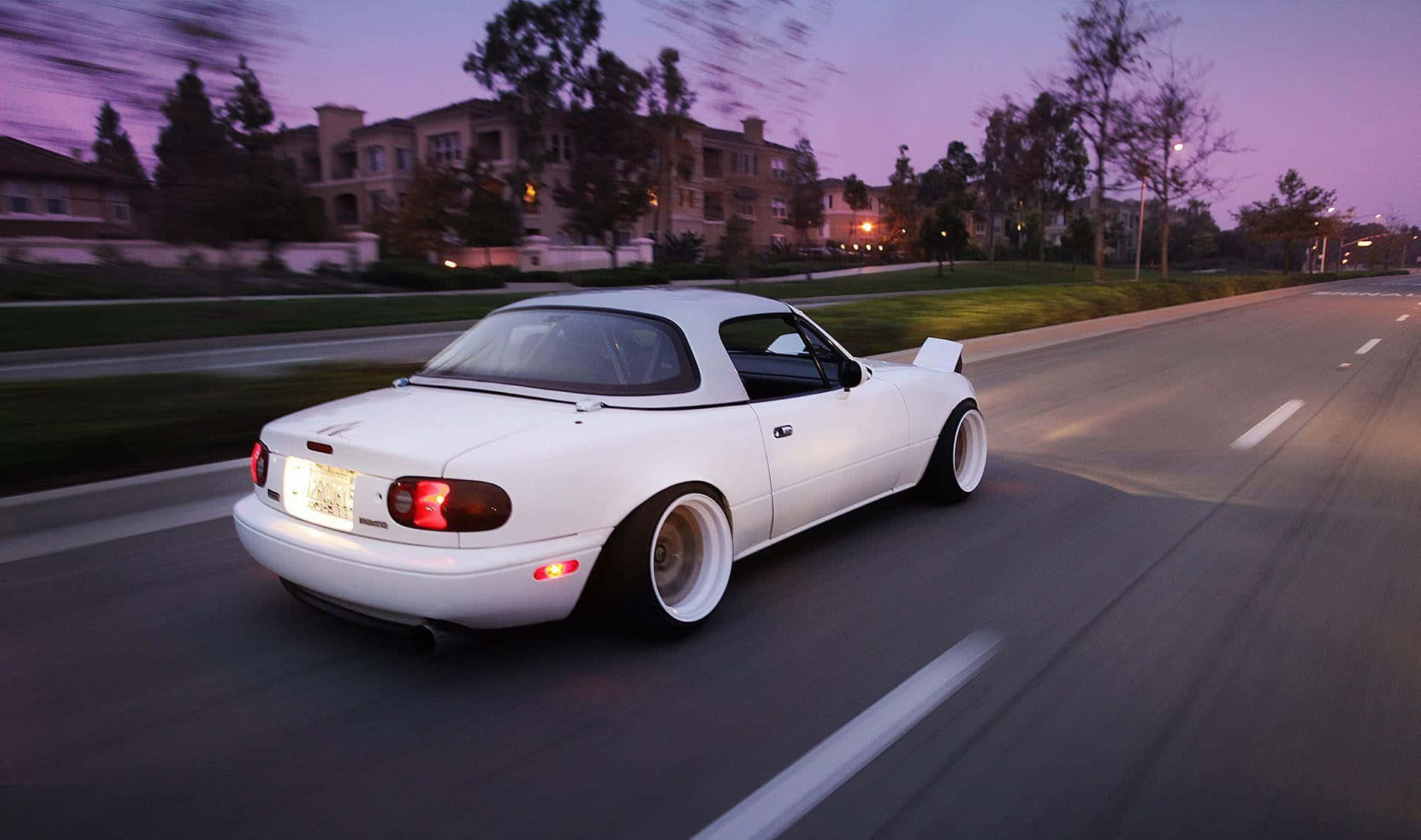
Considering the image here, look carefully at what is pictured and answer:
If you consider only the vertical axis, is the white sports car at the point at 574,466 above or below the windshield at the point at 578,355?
below

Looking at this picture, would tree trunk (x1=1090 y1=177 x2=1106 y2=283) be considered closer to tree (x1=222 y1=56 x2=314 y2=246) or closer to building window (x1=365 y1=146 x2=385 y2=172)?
tree (x1=222 y1=56 x2=314 y2=246)

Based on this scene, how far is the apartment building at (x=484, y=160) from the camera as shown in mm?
49438

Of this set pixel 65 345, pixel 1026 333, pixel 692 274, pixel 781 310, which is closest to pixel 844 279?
pixel 692 274

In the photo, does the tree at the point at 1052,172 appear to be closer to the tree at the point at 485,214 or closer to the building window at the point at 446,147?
the tree at the point at 485,214

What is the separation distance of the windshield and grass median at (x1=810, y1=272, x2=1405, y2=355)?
936cm

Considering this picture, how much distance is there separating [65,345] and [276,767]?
46.4 ft

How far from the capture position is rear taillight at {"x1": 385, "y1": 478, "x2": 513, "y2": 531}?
10.7 feet

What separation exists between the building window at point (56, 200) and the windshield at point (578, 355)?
38.7 meters

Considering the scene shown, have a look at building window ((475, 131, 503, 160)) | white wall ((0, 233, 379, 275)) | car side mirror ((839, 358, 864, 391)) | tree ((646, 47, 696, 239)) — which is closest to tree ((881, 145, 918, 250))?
tree ((646, 47, 696, 239))

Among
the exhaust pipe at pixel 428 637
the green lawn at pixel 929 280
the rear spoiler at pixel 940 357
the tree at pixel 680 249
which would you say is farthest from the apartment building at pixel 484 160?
the exhaust pipe at pixel 428 637

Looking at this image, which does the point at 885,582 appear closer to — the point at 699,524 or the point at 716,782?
the point at 699,524

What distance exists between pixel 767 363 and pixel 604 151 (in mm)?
42386

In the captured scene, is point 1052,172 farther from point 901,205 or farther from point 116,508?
point 116,508

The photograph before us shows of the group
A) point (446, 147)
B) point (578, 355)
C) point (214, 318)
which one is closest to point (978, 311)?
point (214, 318)
